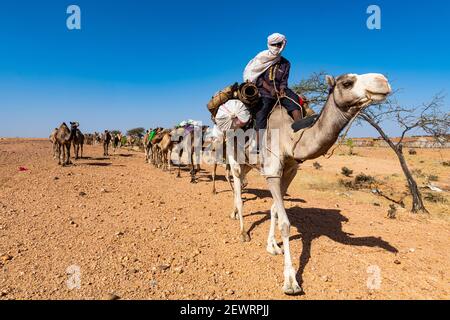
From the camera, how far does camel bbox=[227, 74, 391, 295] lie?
340 centimetres

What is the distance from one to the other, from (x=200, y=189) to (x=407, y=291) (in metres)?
8.11

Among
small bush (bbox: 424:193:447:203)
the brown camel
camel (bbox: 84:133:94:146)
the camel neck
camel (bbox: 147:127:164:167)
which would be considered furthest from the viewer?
camel (bbox: 84:133:94:146)

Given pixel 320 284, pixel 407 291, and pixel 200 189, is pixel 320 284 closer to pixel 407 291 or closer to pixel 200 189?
pixel 407 291

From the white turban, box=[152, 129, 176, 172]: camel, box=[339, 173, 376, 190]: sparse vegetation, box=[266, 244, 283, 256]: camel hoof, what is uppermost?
the white turban

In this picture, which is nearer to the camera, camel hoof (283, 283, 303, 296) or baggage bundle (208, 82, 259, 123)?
camel hoof (283, 283, 303, 296)

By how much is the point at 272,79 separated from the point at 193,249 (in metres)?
3.30

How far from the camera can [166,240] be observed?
223 inches

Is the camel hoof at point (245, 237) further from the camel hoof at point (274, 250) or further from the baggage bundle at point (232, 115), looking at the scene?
the baggage bundle at point (232, 115)

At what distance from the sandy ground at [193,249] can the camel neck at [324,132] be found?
1942 millimetres

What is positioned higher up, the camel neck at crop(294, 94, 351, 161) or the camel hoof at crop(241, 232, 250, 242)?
the camel neck at crop(294, 94, 351, 161)

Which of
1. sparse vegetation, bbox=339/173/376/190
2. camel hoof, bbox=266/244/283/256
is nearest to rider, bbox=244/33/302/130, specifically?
camel hoof, bbox=266/244/283/256

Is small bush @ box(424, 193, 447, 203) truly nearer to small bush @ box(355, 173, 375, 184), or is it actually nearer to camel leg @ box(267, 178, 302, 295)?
small bush @ box(355, 173, 375, 184)

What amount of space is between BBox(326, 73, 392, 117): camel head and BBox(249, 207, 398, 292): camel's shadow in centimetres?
260
